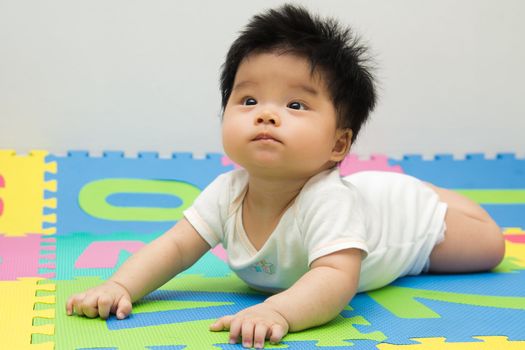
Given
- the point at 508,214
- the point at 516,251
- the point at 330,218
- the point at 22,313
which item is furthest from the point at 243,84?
the point at 508,214

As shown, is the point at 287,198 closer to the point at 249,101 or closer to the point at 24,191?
the point at 249,101

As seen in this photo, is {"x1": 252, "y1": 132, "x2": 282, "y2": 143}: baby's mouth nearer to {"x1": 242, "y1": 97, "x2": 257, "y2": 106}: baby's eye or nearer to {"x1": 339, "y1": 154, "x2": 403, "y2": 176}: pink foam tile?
{"x1": 242, "y1": 97, "x2": 257, "y2": 106}: baby's eye

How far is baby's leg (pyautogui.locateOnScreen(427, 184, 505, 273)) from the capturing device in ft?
4.19

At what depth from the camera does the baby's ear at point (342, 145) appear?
1.06 m

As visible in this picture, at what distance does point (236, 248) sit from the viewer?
1083mm

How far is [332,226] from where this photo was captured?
965mm

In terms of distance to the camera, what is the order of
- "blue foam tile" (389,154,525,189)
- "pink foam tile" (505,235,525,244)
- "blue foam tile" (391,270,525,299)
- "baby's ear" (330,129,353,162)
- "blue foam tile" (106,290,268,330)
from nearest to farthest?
"blue foam tile" (106,290,268,330) → "baby's ear" (330,129,353,162) → "blue foam tile" (391,270,525,299) → "pink foam tile" (505,235,525,244) → "blue foam tile" (389,154,525,189)

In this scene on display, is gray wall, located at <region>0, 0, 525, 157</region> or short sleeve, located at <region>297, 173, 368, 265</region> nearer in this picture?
short sleeve, located at <region>297, 173, 368, 265</region>

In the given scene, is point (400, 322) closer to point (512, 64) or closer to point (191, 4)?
point (191, 4)

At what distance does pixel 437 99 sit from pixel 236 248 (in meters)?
1.26

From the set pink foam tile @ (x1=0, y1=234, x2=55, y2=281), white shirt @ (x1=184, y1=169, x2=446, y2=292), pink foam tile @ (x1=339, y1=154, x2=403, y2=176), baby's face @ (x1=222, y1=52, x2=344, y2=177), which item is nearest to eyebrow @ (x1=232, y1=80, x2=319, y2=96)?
baby's face @ (x1=222, y1=52, x2=344, y2=177)

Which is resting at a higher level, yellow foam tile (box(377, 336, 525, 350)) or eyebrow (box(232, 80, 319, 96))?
eyebrow (box(232, 80, 319, 96))

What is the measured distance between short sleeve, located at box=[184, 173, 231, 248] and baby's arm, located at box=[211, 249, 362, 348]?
20 centimetres

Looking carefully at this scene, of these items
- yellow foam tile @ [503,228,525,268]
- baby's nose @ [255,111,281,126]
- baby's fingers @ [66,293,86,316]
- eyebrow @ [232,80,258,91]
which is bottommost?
yellow foam tile @ [503,228,525,268]
